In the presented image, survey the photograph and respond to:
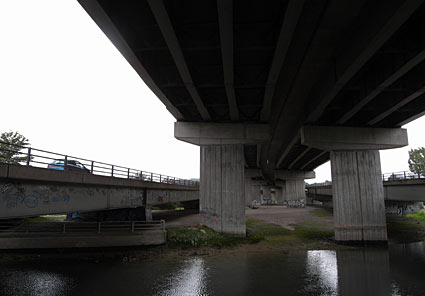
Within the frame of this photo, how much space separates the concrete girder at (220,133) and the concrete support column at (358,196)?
7.51 meters

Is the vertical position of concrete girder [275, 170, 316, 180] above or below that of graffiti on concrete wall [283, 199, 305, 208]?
above

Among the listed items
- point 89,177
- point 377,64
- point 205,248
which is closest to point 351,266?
point 205,248

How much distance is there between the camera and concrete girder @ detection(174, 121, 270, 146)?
2556cm

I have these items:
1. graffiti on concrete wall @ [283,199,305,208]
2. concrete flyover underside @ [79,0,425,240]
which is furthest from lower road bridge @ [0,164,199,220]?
graffiti on concrete wall @ [283,199,305,208]

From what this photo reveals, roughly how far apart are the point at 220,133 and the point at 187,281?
50.2ft

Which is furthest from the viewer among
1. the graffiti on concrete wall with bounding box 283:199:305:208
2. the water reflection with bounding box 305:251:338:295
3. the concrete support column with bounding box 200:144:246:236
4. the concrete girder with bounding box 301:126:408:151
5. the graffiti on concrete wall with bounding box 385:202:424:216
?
the graffiti on concrete wall with bounding box 283:199:305:208

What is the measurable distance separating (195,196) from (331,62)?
35635 millimetres

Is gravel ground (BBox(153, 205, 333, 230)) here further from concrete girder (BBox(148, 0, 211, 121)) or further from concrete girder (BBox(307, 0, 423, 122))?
concrete girder (BBox(307, 0, 423, 122))

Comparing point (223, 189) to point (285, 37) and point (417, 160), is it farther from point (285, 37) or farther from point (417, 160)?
point (417, 160)

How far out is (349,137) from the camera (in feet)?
78.7

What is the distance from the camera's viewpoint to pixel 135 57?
13.2 meters

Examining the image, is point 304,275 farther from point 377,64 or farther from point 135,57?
point 135,57

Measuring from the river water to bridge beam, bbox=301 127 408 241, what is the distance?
4.62m

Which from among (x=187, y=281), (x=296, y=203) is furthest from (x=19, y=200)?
(x=296, y=203)
